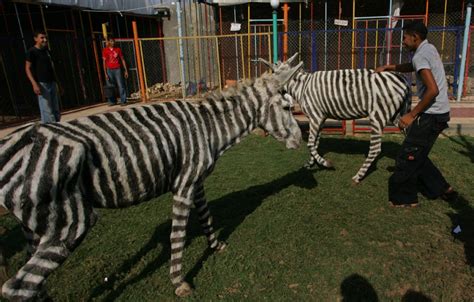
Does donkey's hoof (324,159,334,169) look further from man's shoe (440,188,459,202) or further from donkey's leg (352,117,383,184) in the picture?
man's shoe (440,188,459,202)

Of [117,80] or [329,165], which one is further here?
[117,80]

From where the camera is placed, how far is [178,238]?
3.32 meters

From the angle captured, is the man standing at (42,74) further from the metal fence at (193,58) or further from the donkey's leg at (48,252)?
the donkey's leg at (48,252)

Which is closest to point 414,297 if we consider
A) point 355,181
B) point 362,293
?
point 362,293

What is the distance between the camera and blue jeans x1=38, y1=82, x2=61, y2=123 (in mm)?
7539

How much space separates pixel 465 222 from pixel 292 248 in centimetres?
220

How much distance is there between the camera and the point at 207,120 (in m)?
3.41

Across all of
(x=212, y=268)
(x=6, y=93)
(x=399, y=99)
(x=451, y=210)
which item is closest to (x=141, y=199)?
(x=212, y=268)

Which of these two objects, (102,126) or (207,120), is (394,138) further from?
(102,126)

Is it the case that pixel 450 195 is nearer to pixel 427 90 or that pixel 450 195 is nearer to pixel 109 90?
pixel 427 90

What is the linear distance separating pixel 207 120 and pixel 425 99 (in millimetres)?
2556

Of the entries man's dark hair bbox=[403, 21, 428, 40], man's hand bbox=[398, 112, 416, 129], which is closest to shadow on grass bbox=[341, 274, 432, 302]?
man's hand bbox=[398, 112, 416, 129]

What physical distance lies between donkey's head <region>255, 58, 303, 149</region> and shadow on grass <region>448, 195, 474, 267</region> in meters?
2.14

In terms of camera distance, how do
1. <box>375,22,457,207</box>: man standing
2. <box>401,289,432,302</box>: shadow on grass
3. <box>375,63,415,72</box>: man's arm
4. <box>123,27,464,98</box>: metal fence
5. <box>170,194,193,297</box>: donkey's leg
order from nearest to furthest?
<box>401,289,432,302</box>: shadow on grass < <box>170,194,193,297</box>: donkey's leg < <box>375,22,457,207</box>: man standing < <box>375,63,415,72</box>: man's arm < <box>123,27,464,98</box>: metal fence
